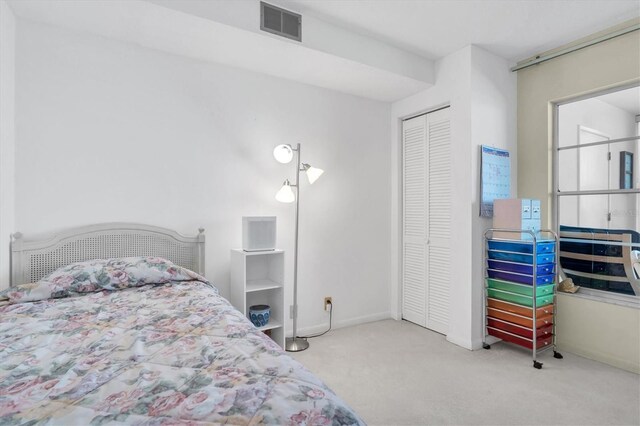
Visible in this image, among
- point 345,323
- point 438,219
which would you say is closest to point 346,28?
point 438,219

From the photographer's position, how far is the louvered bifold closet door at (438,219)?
3217 millimetres

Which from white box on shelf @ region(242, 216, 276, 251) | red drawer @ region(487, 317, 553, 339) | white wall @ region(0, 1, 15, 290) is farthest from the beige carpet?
white wall @ region(0, 1, 15, 290)

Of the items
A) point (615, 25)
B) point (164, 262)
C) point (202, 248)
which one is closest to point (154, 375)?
point (164, 262)

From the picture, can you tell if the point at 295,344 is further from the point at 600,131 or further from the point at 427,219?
the point at 600,131

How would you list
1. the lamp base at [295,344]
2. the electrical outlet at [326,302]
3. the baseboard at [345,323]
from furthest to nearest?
the electrical outlet at [326,302]
the baseboard at [345,323]
the lamp base at [295,344]

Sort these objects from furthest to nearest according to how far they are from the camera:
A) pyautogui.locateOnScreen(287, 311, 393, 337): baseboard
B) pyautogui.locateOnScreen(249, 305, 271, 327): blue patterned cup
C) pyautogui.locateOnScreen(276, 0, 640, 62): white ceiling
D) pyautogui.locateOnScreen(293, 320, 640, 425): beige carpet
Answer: pyautogui.locateOnScreen(287, 311, 393, 337): baseboard, pyautogui.locateOnScreen(249, 305, 271, 327): blue patterned cup, pyautogui.locateOnScreen(276, 0, 640, 62): white ceiling, pyautogui.locateOnScreen(293, 320, 640, 425): beige carpet

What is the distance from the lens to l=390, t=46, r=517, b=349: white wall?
9.59 ft

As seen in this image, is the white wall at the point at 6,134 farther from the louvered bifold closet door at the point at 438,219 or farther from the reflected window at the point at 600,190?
the reflected window at the point at 600,190

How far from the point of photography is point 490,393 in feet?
7.15

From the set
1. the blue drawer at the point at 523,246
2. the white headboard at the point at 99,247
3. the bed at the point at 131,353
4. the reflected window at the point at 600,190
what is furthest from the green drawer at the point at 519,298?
the white headboard at the point at 99,247

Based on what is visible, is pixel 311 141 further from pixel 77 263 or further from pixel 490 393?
pixel 490 393

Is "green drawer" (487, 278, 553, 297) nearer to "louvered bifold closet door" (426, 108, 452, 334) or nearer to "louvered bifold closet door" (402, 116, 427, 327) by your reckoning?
"louvered bifold closet door" (426, 108, 452, 334)

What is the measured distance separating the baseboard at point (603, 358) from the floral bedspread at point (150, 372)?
2.78 m

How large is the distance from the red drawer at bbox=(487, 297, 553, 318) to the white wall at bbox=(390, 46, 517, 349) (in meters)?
0.13
